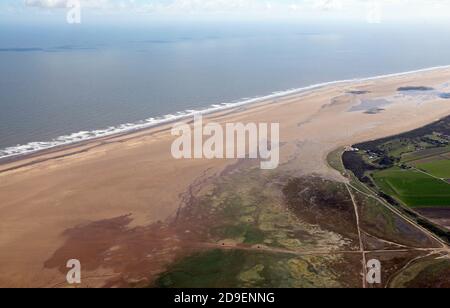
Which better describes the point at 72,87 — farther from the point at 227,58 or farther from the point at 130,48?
the point at 130,48

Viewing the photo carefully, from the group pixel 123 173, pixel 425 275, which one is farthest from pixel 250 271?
pixel 123 173

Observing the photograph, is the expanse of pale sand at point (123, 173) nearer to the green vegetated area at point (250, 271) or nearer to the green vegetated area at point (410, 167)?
the green vegetated area at point (410, 167)

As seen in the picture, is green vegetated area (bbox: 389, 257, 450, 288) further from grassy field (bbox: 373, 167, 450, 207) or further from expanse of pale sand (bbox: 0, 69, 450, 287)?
expanse of pale sand (bbox: 0, 69, 450, 287)

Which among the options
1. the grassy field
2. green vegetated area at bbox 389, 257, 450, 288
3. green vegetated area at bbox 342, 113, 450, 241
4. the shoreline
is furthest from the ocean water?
green vegetated area at bbox 389, 257, 450, 288

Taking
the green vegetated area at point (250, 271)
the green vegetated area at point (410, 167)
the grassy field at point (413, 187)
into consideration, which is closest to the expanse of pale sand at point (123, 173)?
the green vegetated area at point (410, 167)

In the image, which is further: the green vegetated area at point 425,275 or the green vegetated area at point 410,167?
the green vegetated area at point 410,167

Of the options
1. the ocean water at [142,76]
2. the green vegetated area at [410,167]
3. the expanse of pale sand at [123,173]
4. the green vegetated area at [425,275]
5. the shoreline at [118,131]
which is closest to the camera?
the green vegetated area at [425,275]
